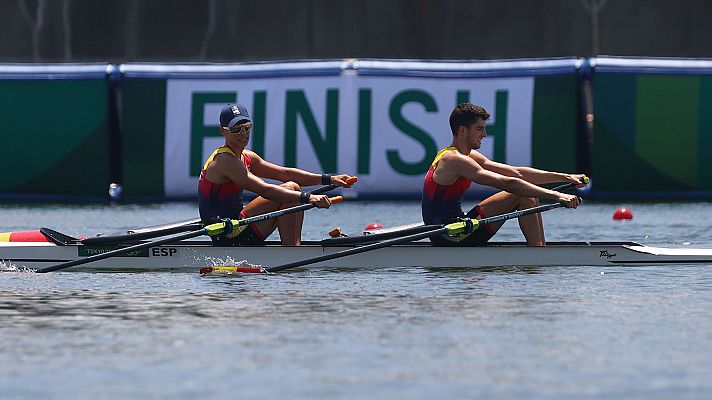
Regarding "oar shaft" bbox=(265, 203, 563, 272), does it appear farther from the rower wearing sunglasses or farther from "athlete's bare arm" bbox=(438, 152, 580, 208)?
the rower wearing sunglasses

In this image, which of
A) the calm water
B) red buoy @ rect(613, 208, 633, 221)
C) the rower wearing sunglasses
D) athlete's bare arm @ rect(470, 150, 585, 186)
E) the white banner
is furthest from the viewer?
the white banner

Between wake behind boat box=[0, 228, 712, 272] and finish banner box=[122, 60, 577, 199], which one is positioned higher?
finish banner box=[122, 60, 577, 199]

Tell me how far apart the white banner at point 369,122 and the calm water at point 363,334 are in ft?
30.0

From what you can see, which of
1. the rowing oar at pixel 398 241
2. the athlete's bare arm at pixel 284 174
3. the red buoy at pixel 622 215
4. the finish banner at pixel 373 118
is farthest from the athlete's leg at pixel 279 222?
the finish banner at pixel 373 118

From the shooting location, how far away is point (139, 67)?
83.1 ft

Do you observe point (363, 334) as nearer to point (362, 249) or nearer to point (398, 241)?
point (362, 249)

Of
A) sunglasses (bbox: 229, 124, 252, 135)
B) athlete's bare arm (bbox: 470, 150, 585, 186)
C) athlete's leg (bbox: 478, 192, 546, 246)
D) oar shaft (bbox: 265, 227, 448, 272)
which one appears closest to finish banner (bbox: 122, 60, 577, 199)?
athlete's bare arm (bbox: 470, 150, 585, 186)

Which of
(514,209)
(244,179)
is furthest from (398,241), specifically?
(244,179)

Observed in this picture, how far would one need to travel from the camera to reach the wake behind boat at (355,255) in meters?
15.1

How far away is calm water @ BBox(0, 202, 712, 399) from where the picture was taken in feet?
30.3

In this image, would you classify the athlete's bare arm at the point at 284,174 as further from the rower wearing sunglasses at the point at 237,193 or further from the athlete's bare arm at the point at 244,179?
the athlete's bare arm at the point at 244,179

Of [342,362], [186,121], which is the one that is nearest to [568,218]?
[186,121]

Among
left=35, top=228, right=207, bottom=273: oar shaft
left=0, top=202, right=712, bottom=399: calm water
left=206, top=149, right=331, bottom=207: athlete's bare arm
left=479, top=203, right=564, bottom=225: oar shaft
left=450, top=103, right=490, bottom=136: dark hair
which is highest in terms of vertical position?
left=450, top=103, right=490, bottom=136: dark hair

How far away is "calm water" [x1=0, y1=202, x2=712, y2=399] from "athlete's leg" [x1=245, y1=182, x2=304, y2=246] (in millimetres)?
632
